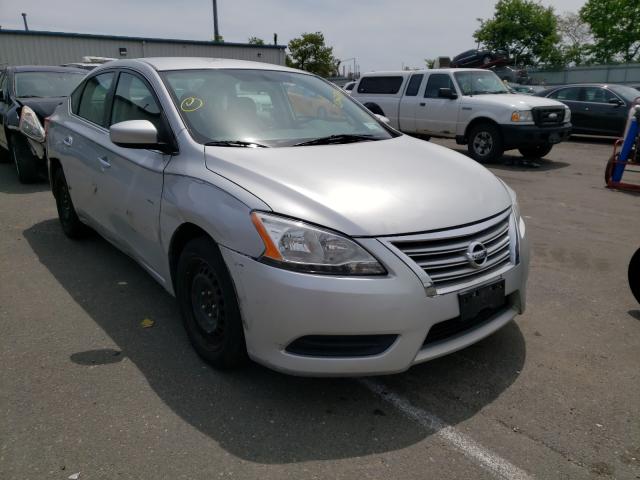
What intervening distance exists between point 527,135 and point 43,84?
8397 mm

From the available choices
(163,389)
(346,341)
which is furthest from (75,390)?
(346,341)

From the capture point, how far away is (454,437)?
2.44 meters

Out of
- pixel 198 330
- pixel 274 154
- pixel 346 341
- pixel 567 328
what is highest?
pixel 274 154

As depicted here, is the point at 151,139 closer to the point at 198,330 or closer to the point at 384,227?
the point at 198,330

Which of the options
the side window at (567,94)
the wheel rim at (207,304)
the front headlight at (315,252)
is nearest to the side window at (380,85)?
the side window at (567,94)

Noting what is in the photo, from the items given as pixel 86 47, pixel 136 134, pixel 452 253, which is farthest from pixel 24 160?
pixel 86 47

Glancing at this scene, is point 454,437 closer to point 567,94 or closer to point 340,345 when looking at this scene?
point 340,345

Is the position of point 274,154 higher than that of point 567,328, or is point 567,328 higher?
point 274,154

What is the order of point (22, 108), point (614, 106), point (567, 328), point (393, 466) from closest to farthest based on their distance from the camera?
point (393, 466), point (567, 328), point (22, 108), point (614, 106)

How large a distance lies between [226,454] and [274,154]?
5.16 ft

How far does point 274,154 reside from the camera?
2.98 meters

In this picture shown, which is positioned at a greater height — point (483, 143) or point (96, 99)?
point (96, 99)

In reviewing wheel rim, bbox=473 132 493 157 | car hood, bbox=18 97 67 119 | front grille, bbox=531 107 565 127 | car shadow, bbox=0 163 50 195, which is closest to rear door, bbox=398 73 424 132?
wheel rim, bbox=473 132 493 157

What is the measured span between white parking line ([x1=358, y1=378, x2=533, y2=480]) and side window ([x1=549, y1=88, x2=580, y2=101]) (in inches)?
527
